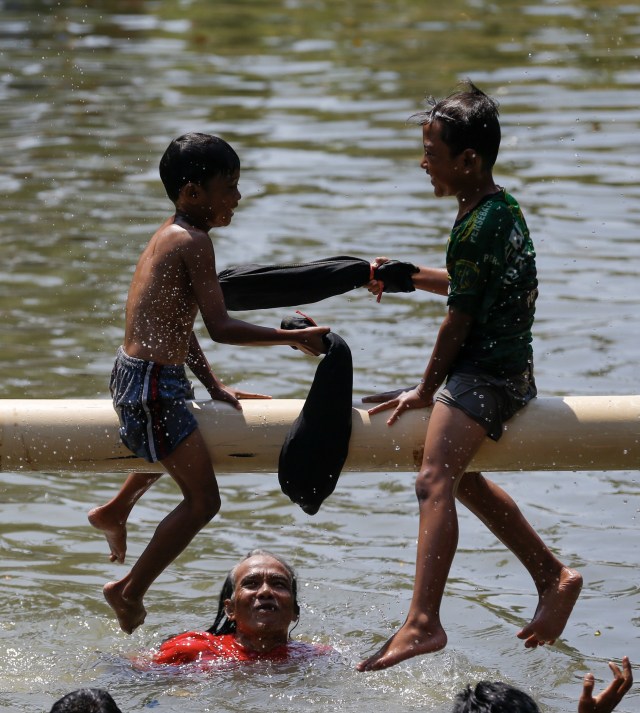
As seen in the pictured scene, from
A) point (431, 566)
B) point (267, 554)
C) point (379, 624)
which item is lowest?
point (379, 624)

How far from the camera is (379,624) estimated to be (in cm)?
697

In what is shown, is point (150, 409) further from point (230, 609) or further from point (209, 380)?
point (230, 609)

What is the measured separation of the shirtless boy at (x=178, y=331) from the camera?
5453mm

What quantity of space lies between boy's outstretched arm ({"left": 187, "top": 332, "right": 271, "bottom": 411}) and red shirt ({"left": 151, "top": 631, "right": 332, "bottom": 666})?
1191 millimetres

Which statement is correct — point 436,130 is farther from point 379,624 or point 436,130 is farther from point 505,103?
point 505,103

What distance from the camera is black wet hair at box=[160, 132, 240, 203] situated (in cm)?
550

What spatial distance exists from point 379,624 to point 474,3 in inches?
630

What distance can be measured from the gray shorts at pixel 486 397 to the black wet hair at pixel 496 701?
1.19 metres

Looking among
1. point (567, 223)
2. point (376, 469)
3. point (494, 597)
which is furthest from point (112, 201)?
point (376, 469)

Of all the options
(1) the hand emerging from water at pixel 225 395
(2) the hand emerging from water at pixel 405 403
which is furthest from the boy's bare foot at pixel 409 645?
(1) the hand emerging from water at pixel 225 395

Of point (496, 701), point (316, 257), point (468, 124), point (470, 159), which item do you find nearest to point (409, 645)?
point (496, 701)

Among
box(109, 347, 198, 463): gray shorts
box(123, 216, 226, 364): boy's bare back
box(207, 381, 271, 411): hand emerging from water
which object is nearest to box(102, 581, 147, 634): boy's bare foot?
box(109, 347, 198, 463): gray shorts

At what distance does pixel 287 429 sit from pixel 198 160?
1.04 metres

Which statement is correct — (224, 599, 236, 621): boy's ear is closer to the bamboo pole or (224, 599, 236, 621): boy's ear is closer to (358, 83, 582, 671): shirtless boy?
the bamboo pole
